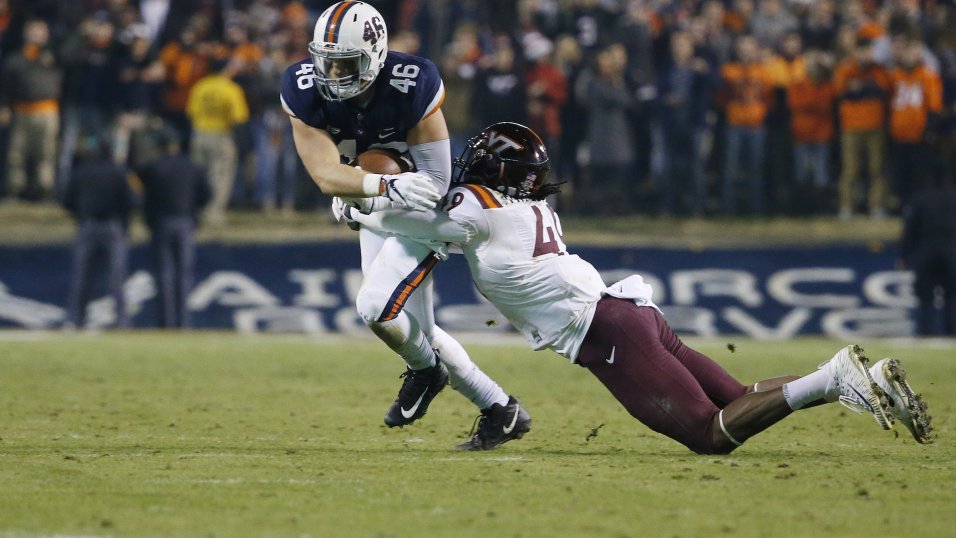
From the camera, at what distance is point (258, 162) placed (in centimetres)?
1694

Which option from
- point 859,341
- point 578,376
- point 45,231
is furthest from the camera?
point 45,231

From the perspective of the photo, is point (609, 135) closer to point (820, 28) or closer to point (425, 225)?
point (820, 28)

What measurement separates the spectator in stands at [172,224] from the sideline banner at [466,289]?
10.8 inches

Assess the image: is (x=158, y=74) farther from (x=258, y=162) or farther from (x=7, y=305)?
(x=7, y=305)

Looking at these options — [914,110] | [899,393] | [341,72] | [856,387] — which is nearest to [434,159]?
[341,72]

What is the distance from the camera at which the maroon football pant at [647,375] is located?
19.0 feet

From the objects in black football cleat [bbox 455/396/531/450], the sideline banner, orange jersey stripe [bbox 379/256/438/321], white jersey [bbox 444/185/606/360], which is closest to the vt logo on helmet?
white jersey [bbox 444/185/606/360]

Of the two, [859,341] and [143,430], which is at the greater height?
[143,430]

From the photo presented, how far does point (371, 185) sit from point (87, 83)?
11.4 m

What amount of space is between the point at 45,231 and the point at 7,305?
1241 millimetres

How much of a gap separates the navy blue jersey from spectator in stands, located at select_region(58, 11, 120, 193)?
10559mm

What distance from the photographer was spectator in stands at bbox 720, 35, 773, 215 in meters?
16.1

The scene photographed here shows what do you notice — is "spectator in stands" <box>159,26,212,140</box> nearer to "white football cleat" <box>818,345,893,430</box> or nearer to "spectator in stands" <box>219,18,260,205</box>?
"spectator in stands" <box>219,18,260,205</box>

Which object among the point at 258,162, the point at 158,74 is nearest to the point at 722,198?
the point at 258,162
